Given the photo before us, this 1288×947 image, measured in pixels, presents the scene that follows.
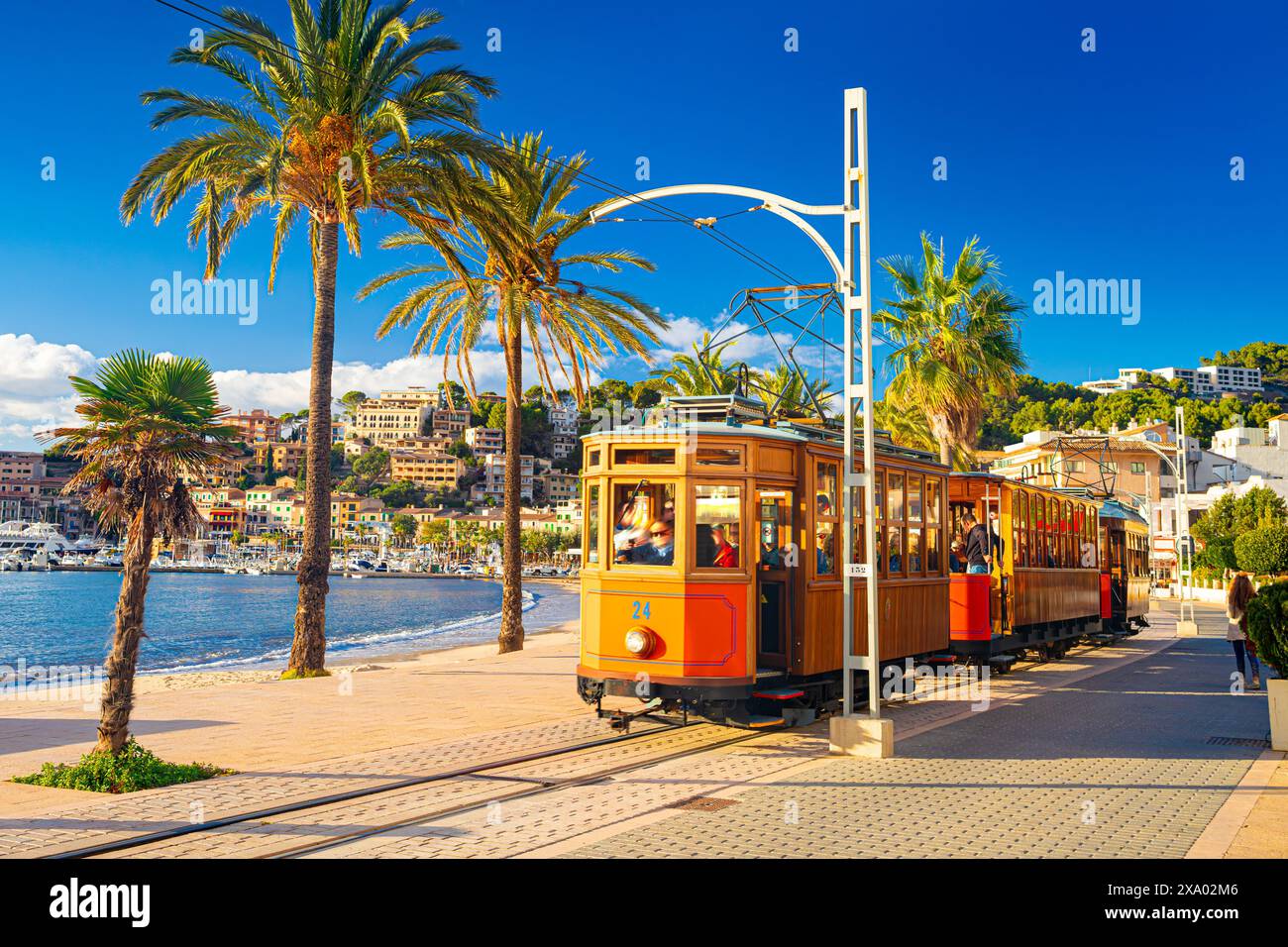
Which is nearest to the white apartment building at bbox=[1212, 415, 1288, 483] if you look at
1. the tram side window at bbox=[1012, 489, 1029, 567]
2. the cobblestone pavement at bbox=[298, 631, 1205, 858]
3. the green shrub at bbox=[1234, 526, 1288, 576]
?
the green shrub at bbox=[1234, 526, 1288, 576]

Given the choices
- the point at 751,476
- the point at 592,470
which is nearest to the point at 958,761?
the point at 751,476

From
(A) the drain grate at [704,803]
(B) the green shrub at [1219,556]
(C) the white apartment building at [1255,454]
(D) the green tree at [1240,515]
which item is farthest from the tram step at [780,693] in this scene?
(C) the white apartment building at [1255,454]

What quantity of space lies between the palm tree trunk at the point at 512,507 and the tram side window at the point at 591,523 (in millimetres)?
12467

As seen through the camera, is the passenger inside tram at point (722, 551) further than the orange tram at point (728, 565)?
Yes

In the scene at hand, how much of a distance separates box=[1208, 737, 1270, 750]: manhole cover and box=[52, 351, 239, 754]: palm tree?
11.3 meters

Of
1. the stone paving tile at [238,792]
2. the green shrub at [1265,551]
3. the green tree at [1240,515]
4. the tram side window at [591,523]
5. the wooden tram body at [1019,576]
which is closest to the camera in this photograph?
the stone paving tile at [238,792]

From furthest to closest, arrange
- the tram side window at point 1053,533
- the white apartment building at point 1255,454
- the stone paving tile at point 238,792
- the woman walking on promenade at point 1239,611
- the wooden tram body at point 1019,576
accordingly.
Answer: the white apartment building at point 1255,454 < the tram side window at point 1053,533 < the wooden tram body at point 1019,576 < the woman walking on promenade at point 1239,611 < the stone paving tile at point 238,792

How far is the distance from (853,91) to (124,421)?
8203mm

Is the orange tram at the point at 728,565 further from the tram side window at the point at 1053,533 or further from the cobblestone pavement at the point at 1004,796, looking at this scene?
the tram side window at the point at 1053,533

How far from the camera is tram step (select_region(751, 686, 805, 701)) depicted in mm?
11680

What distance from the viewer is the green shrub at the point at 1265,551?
33781mm

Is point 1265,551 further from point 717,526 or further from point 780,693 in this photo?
point 717,526

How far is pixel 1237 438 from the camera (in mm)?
94188
